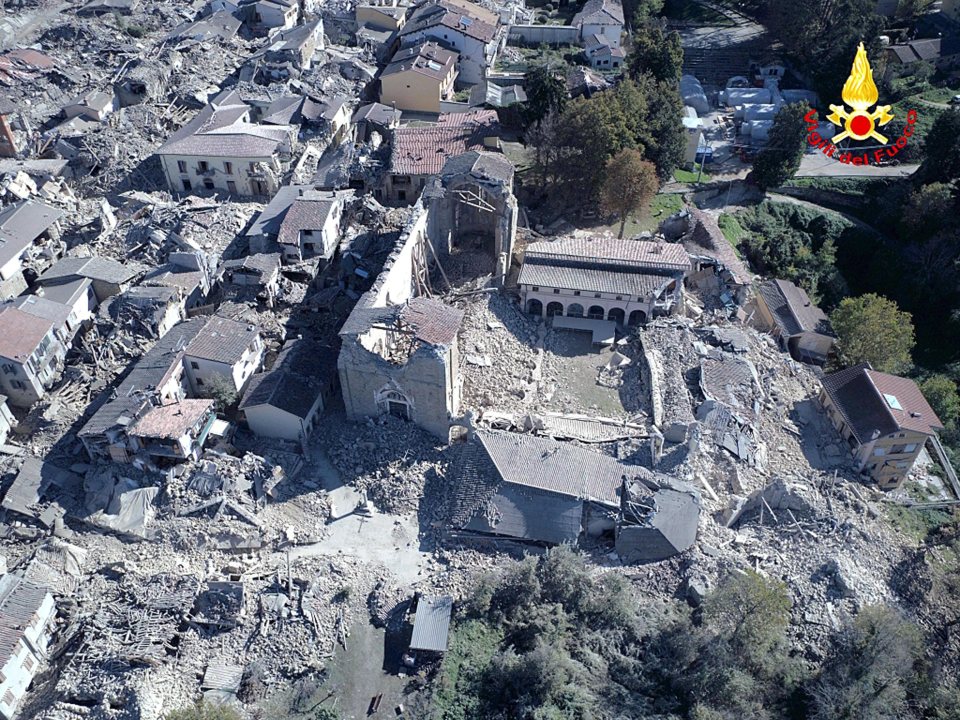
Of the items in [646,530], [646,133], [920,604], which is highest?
[646,133]

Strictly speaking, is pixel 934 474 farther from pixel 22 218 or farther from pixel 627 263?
pixel 22 218

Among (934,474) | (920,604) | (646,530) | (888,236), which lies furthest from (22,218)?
(888,236)

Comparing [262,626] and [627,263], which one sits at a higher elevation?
[627,263]

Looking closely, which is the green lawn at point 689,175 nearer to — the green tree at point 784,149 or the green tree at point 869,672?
the green tree at point 784,149

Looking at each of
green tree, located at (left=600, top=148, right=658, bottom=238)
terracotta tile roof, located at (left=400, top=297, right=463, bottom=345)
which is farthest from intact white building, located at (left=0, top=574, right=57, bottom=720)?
green tree, located at (left=600, top=148, right=658, bottom=238)

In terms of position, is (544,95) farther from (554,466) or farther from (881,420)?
(554,466)

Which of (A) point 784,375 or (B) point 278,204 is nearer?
(A) point 784,375

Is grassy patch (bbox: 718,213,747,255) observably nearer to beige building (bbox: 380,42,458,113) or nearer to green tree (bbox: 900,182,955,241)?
green tree (bbox: 900,182,955,241)
